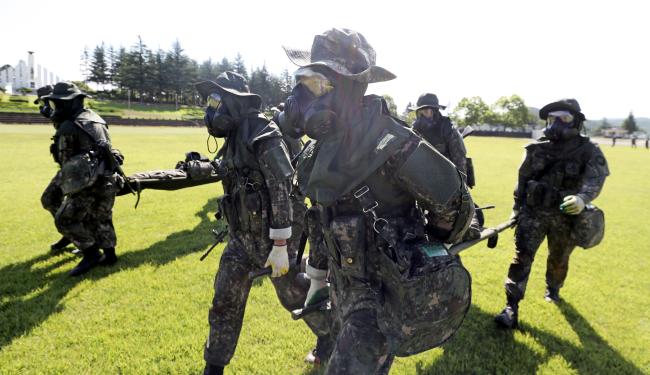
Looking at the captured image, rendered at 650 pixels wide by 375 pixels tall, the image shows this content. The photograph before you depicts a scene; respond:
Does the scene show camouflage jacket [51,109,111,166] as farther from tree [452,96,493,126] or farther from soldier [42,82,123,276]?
tree [452,96,493,126]

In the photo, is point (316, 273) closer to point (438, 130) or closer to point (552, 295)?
point (438, 130)

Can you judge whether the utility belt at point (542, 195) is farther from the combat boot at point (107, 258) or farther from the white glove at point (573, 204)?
the combat boot at point (107, 258)

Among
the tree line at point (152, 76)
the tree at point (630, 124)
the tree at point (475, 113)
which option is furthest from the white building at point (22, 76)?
the tree at point (630, 124)

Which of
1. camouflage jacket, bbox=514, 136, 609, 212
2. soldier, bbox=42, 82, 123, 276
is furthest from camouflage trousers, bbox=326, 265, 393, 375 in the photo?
soldier, bbox=42, 82, 123, 276

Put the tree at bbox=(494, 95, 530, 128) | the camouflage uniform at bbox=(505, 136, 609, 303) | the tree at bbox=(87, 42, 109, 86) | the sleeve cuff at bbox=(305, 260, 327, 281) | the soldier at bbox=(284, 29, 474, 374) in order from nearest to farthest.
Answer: the soldier at bbox=(284, 29, 474, 374) → the sleeve cuff at bbox=(305, 260, 327, 281) → the camouflage uniform at bbox=(505, 136, 609, 303) → the tree at bbox=(87, 42, 109, 86) → the tree at bbox=(494, 95, 530, 128)

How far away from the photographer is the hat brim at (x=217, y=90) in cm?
354

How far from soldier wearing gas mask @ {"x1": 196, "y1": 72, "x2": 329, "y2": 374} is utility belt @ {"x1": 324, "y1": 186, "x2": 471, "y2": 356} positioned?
42.3 inches

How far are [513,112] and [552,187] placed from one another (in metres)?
114

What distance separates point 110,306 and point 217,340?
92.8 inches

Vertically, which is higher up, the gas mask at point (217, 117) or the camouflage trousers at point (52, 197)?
the gas mask at point (217, 117)

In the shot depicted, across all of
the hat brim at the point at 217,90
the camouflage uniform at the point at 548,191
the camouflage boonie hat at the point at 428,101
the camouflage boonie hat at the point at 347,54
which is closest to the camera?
the camouflage boonie hat at the point at 347,54

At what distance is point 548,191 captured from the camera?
4.70 m

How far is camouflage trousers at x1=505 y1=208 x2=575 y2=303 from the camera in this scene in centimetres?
470

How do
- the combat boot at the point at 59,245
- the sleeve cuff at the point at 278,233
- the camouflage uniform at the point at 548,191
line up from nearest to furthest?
the sleeve cuff at the point at 278,233 < the camouflage uniform at the point at 548,191 < the combat boot at the point at 59,245
